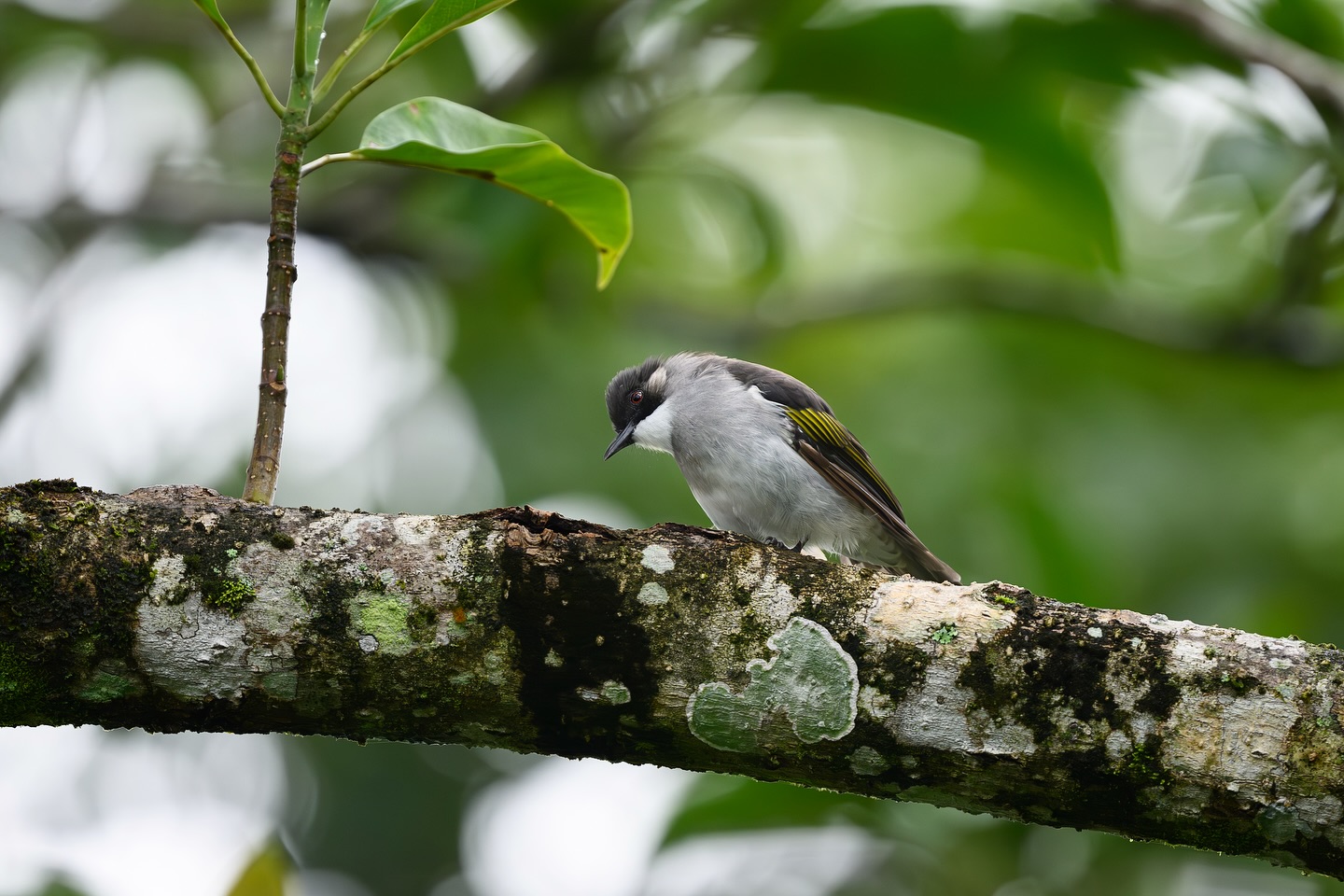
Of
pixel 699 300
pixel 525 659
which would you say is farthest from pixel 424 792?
pixel 525 659

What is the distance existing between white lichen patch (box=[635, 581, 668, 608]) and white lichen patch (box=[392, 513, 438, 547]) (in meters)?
0.45

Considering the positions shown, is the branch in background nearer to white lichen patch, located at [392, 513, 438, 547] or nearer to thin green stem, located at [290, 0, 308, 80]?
thin green stem, located at [290, 0, 308, 80]

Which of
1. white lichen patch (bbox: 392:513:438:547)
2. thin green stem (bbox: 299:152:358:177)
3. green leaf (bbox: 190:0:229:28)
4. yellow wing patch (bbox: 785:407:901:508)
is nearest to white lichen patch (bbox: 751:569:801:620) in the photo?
white lichen patch (bbox: 392:513:438:547)

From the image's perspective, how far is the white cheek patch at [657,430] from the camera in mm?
5438

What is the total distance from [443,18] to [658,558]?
1322 mm

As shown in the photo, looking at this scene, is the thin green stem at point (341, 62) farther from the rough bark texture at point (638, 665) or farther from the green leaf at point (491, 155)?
the rough bark texture at point (638, 665)

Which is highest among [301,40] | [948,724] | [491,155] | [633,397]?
[301,40]

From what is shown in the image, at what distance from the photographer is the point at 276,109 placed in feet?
9.28

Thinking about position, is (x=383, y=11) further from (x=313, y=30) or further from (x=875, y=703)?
(x=875, y=703)

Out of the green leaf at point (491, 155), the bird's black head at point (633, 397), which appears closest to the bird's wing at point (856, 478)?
the bird's black head at point (633, 397)

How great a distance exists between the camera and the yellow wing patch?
203 inches

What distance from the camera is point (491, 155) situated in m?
2.96

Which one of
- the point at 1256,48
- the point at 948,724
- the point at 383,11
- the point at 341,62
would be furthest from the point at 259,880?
the point at 1256,48

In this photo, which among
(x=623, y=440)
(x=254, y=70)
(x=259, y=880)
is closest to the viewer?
(x=254, y=70)
